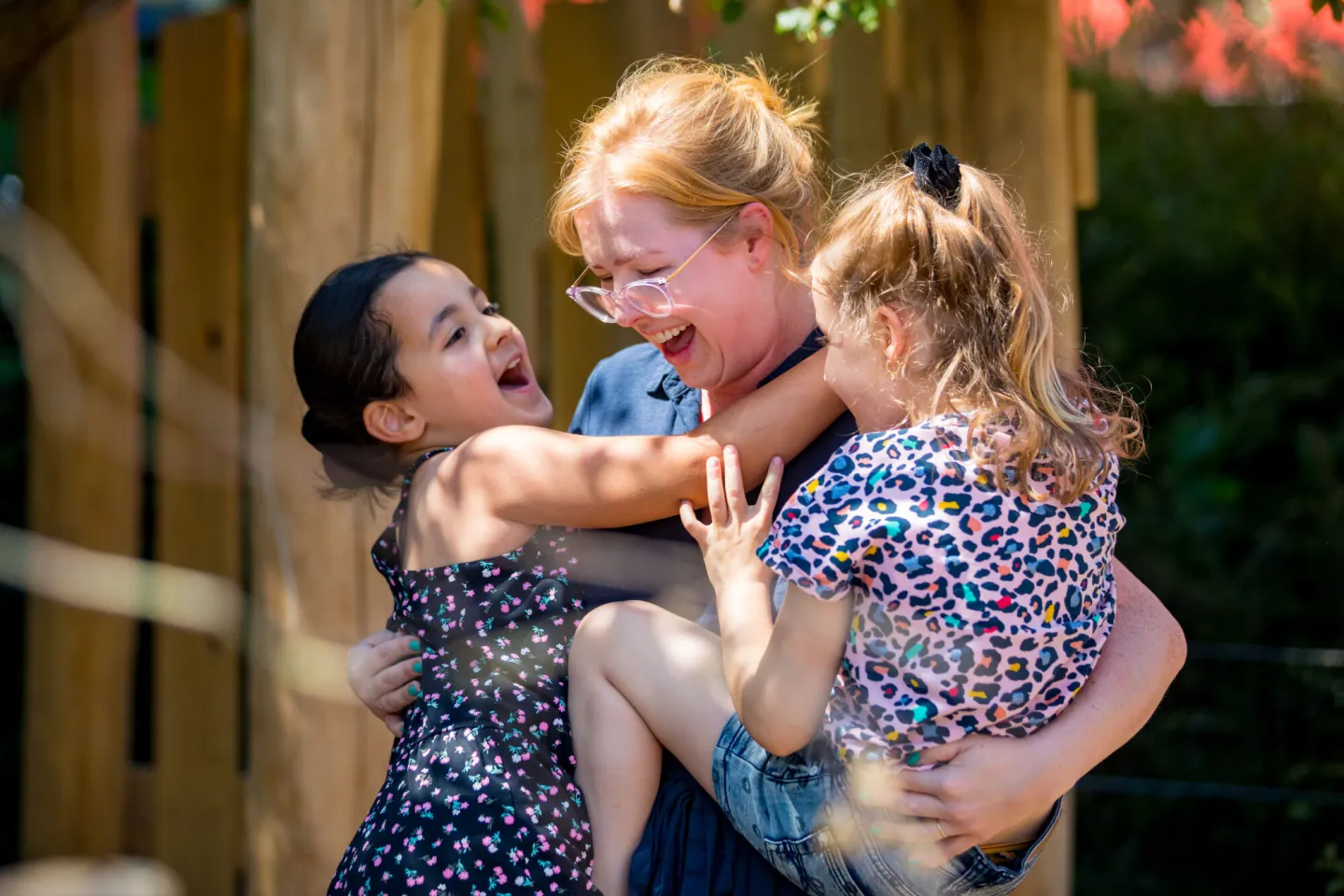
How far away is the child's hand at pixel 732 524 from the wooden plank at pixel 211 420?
238cm

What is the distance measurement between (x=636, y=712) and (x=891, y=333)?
24.2 inches

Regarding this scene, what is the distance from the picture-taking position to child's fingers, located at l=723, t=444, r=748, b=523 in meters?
1.97

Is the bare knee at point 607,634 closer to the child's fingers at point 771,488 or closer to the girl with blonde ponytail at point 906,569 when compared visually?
the girl with blonde ponytail at point 906,569

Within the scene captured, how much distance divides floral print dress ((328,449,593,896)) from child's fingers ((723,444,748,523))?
35 cm

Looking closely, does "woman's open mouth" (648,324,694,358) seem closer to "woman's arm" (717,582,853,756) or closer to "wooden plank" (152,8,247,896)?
"woman's arm" (717,582,853,756)

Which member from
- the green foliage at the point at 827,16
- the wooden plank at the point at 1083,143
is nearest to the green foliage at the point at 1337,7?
the green foliage at the point at 827,16

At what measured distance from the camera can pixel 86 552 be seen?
13.1 ft

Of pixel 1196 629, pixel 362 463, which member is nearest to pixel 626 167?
pixel 362 463

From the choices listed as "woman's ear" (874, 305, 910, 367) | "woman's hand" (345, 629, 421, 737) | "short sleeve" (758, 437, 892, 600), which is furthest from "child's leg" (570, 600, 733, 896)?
"woman's ear" (874, 305, 910, 367)

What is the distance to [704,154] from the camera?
2166 millimetres

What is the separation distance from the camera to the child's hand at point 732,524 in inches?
75.5

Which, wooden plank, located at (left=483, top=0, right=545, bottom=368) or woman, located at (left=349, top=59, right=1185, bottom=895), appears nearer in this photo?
woman, located at (left=349, top=59, right=1185, bottom=895)

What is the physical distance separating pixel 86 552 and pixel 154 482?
0.43m

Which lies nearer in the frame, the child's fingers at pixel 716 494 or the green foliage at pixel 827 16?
the child's fingers at pixel 716 494
